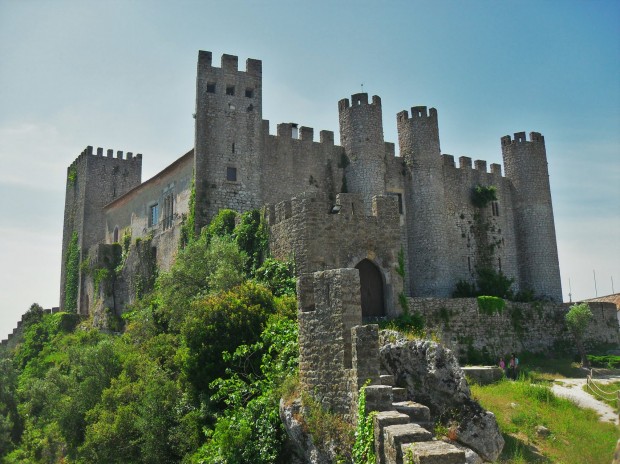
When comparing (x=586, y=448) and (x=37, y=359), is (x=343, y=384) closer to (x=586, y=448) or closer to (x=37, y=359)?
(x=586, y=448)

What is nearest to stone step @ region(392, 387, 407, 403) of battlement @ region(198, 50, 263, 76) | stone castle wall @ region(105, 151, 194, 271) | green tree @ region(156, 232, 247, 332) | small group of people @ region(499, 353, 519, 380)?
green tree @ region(156, 232, 247, 332)

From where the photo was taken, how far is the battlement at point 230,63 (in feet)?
114

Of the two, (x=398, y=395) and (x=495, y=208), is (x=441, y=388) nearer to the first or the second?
(x=398, y=395)

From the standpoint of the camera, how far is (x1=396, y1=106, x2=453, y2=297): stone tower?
38.2m

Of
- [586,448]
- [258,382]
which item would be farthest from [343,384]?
[586,448]

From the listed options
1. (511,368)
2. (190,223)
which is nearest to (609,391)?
(511,368)

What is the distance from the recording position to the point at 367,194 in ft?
121

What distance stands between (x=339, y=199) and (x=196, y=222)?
12.9 meters

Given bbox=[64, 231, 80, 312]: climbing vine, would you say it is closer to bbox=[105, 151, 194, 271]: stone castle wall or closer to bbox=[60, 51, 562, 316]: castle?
bbox=[60, 51, 562, 316]: castle

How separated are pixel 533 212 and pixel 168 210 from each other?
82.4 feet

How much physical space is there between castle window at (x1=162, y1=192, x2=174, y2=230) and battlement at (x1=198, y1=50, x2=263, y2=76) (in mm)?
8270

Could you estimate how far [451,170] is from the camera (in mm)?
43000

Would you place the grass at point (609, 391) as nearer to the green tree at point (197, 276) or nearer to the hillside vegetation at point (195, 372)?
the hillside vegetation at point (195, 372)

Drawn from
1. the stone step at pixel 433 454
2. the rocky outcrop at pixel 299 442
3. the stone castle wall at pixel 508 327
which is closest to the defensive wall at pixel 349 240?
the stone castle wall at pixel 508 327
